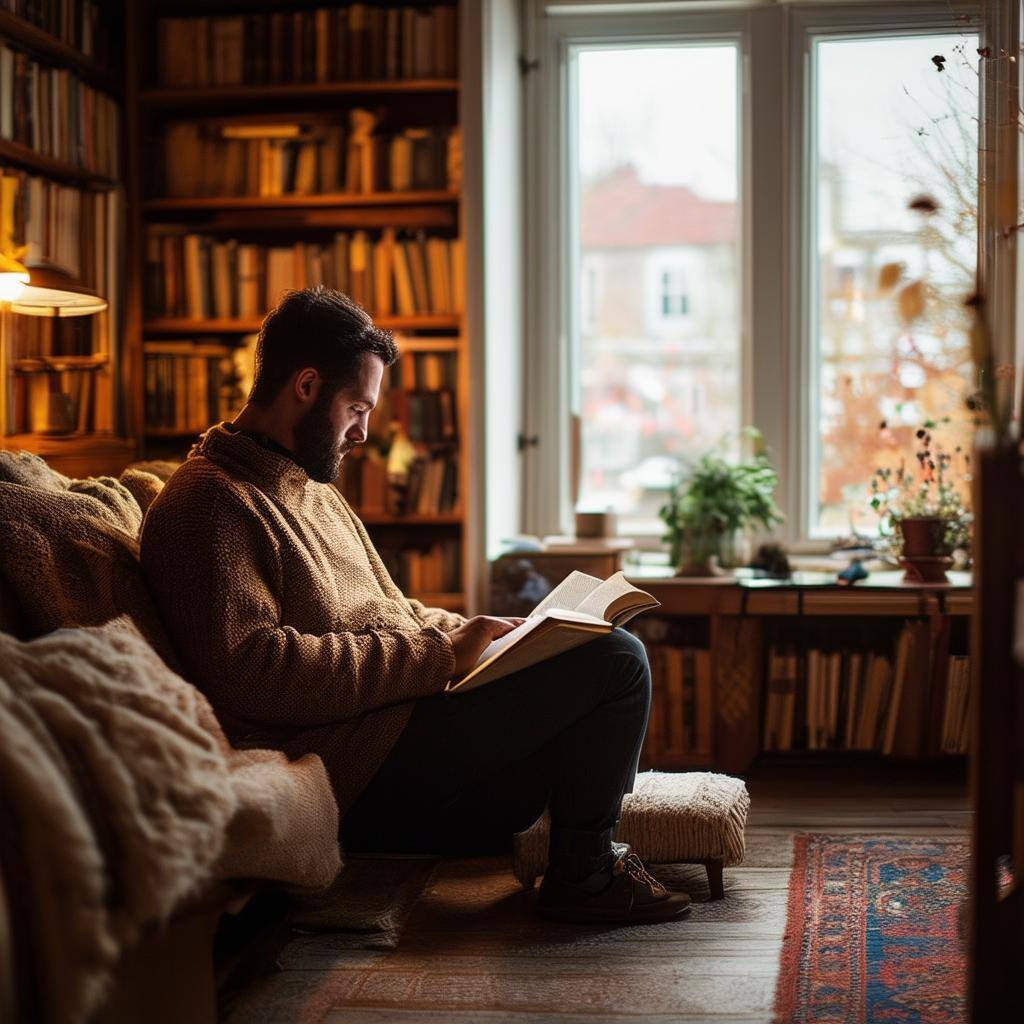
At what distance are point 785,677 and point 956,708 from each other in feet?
1.53

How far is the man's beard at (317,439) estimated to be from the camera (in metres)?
2.54

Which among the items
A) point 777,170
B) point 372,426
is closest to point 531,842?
point 372,426

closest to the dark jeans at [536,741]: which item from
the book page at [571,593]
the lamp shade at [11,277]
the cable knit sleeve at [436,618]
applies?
the book page at [571,593]

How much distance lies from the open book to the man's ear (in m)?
0.57

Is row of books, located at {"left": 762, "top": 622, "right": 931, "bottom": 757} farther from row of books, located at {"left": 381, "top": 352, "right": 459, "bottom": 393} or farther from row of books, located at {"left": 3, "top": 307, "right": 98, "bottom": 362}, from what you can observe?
row of books, located at {"left": 3, "top": 307, "right": 98, "bottom": 362}

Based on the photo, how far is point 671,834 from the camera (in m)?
2.67

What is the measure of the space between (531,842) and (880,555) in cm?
194

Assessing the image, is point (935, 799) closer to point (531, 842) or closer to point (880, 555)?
point (880, 555)

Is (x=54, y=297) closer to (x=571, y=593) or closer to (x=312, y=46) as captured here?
(x=571, y=593)

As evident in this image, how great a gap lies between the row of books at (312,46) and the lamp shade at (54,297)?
52.5 inches

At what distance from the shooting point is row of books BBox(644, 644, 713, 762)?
393cm

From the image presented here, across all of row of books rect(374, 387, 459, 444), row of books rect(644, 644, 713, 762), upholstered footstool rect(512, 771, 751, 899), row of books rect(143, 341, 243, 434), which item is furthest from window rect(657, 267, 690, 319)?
upholstered footstool rect(512, 771, 751, 899)

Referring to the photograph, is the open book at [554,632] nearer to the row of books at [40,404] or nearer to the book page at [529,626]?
the book page at [529,626]

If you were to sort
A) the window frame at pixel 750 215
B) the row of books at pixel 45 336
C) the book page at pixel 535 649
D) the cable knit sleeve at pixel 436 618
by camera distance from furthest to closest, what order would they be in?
the window frame at pixel 750 215 → the row of books at pixel 45 336 → the cable knit sleeve at pixel 436 618 → the book page at pixel 535 649
